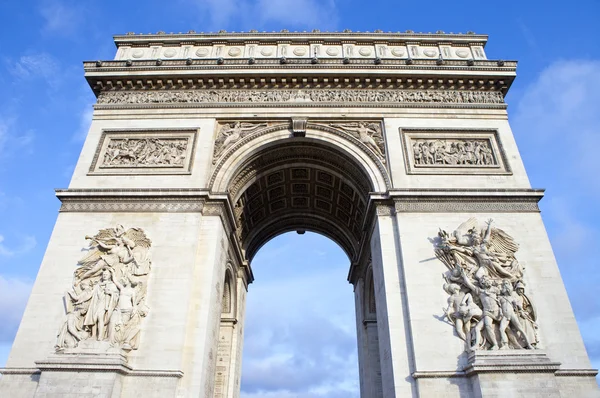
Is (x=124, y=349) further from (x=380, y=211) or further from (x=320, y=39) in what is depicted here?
(x=320, y=39)

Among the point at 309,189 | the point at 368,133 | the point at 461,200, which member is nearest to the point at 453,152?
the point at 461,200

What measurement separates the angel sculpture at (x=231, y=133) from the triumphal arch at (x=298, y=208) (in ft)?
0.24

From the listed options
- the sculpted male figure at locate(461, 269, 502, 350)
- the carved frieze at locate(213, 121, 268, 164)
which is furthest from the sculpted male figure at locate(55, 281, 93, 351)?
the sculpted male figure at locate(461, 269, 502, 350)

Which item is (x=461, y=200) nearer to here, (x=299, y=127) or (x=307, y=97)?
(x=299, y=127)

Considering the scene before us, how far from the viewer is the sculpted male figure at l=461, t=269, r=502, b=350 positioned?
10.7 metres

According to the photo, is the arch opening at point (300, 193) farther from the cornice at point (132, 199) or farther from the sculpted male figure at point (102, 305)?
the sculpted male figure at point (102, 305)

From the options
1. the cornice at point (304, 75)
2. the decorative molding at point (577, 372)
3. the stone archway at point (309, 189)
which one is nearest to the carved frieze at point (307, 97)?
the cornice at point (304, 75)

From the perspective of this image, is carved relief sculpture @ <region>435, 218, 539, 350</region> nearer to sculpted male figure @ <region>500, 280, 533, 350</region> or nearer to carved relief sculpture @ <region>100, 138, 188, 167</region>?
sculpted male figure @ <region>500, 280, 533, 350</region>

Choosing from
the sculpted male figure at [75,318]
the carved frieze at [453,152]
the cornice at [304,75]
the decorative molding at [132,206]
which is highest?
the cornice at [304,75]

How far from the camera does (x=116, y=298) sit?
11.5 metres

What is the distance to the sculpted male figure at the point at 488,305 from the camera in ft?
35.2

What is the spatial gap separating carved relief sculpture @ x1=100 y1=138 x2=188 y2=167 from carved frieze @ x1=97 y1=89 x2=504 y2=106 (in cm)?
178

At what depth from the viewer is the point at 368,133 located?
49.4 feet

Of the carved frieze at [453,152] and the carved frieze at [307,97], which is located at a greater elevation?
the carved frieze at [307,97]
